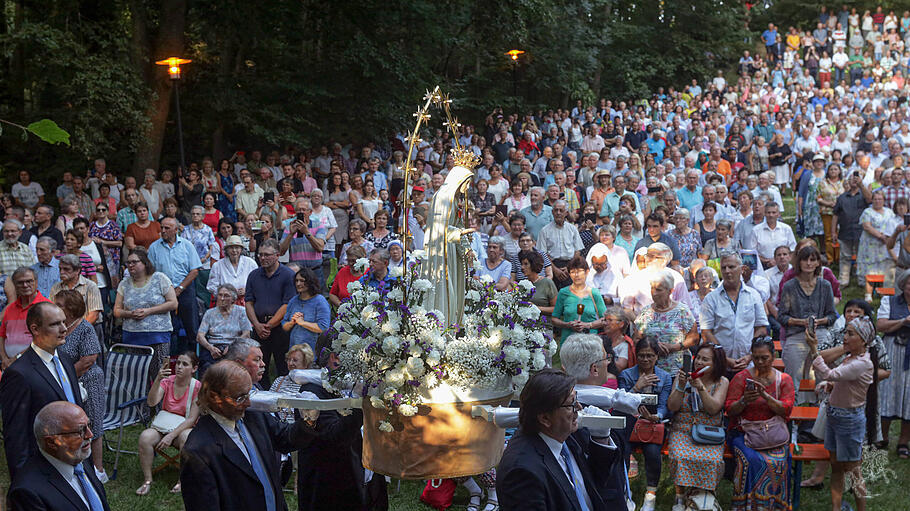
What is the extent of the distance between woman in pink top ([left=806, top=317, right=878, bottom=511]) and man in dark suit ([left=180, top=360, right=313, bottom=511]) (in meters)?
4.70

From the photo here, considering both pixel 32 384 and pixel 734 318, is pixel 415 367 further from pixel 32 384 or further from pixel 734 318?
pixel 734 318

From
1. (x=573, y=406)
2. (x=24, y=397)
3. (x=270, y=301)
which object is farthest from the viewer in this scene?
(x=270, y=301)

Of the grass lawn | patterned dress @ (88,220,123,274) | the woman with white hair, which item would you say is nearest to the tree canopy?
patterned dress @ (88,220,123,274)

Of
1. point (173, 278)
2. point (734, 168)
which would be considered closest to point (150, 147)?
point (173, 278)

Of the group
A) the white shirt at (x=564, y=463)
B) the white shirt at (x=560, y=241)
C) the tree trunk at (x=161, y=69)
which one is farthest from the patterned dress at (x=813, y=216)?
the white shirt at (x=564, y=463)

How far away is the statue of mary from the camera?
4.73 meters

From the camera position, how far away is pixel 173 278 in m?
10.8

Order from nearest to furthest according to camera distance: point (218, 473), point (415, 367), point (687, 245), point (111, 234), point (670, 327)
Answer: point (218, 473)
point (415, 367)
point (670, 327)
point (687, 245)
point (111, 234)

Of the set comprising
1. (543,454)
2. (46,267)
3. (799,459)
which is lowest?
(799,459)

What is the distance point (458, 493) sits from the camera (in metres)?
8.02

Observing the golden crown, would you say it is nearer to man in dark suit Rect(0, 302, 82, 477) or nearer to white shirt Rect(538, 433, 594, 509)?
white shirt Rect(538, 433, 594, 509)

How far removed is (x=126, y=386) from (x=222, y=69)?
522 inches

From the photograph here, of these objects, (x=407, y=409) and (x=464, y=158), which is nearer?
(x=407, y=409)

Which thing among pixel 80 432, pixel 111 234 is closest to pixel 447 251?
pixel 80 432
